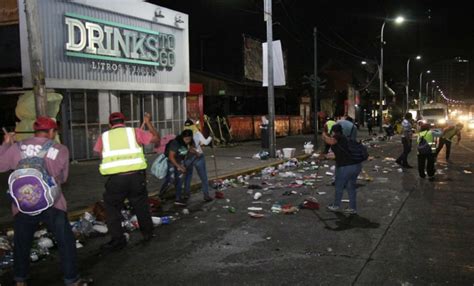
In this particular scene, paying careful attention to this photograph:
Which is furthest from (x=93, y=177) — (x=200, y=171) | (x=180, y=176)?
(x=200, y=171)

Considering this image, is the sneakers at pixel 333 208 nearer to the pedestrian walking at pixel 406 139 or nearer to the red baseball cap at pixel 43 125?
the red baseball cap at pixel 43 125

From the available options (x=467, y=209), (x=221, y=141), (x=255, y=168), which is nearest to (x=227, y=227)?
(x=467, y=209)

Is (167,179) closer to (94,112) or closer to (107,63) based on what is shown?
(94,112)

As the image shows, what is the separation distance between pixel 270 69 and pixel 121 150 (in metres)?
12.2

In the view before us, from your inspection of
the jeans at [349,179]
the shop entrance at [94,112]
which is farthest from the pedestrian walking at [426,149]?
the shop entrance at [94,112]

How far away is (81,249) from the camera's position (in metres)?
6.52

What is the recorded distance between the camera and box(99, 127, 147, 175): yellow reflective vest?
607cm

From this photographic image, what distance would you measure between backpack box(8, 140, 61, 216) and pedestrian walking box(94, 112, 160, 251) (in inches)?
60.3

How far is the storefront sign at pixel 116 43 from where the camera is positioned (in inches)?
593

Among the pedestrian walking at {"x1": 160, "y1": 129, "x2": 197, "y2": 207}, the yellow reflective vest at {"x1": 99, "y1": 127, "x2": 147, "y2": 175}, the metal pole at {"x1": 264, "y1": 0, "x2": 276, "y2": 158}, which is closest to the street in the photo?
the pedestrian walking at {"x1": 160, "y1": 129, "x2": 197, "y2": 207}

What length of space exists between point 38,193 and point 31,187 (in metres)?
0.08

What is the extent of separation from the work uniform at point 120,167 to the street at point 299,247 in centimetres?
59

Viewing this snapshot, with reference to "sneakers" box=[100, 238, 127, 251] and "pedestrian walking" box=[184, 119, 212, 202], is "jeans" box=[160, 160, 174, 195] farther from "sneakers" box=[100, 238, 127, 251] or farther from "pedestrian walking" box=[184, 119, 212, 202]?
"sneakers" box=[100, 238, 127, 251]

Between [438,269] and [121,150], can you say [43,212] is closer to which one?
[121,150]
